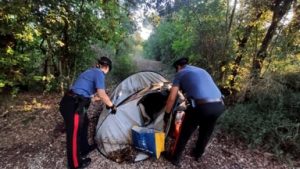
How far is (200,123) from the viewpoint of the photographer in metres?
3.06

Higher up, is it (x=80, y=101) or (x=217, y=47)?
(x=217, y=47)

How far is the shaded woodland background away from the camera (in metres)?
3.92

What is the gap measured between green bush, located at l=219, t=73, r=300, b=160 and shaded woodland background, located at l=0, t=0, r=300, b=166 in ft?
0.05

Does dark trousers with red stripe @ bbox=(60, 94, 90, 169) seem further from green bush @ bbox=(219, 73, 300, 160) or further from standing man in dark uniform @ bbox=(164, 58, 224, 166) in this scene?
green bush @ bbox=(219, 73, 300, 160)

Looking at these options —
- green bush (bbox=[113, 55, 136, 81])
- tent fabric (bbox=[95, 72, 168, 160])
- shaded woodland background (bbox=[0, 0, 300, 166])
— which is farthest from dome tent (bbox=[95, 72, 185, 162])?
green bush (bbox=[113, 55, 136, 81])

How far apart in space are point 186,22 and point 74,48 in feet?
9.36

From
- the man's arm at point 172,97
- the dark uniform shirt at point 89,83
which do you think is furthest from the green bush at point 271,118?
the dark uniform shirt at point 89,83

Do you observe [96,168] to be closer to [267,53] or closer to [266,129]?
[266,129]

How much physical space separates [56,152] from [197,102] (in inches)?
88.9

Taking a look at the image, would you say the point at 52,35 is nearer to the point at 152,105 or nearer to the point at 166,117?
the point at 152,105

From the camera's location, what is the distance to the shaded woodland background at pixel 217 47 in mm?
3924

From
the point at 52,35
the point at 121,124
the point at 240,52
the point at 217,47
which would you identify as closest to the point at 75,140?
the point at 121,124

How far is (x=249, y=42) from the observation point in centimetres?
507

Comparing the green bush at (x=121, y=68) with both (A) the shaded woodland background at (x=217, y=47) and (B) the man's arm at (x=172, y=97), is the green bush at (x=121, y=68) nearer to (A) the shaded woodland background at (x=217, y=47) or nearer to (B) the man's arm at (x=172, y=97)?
(A) the shaded woodland background at (x=217, y=47)
